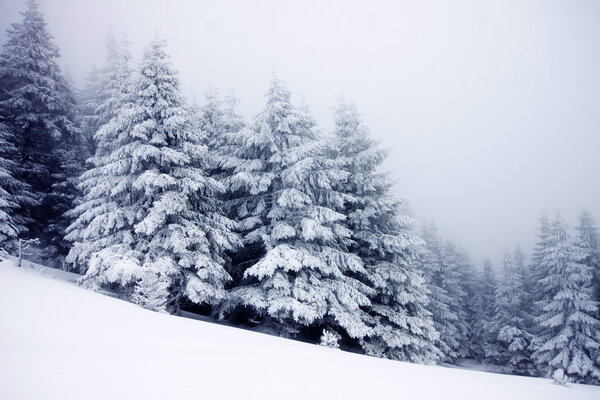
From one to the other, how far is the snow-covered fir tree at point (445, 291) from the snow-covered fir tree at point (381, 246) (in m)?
13.6

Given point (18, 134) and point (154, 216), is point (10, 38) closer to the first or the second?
point (18, 134)

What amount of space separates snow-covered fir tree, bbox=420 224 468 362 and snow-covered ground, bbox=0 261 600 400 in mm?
22076

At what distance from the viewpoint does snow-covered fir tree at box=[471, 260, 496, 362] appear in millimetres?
34656

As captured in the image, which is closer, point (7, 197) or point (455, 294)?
point (7, 197)

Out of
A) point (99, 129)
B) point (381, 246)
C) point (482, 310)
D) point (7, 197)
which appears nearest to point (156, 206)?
point (99, 129)

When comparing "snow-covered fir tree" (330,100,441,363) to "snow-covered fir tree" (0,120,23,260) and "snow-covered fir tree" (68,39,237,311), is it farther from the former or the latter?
"snow-covered fir tree" (0,120,23,260)

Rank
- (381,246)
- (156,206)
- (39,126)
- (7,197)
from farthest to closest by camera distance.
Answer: (39,126)
(381,246)
(7,197)
(156,206)

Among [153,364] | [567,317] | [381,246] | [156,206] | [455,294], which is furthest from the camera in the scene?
[455,294]

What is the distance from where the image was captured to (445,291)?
2930 centimetres

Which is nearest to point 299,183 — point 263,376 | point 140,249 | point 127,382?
point 140,249

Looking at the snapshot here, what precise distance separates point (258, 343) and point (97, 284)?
26.2 feet

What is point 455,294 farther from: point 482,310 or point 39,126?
point 39,126

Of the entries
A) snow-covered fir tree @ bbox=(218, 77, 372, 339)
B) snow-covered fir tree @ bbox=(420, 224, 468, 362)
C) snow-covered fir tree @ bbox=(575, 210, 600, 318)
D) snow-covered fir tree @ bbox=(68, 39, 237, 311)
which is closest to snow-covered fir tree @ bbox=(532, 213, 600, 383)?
snow-covered fir tree @ bbox=(575, 210, 600, 318)

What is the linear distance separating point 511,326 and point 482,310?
741 centimetres
